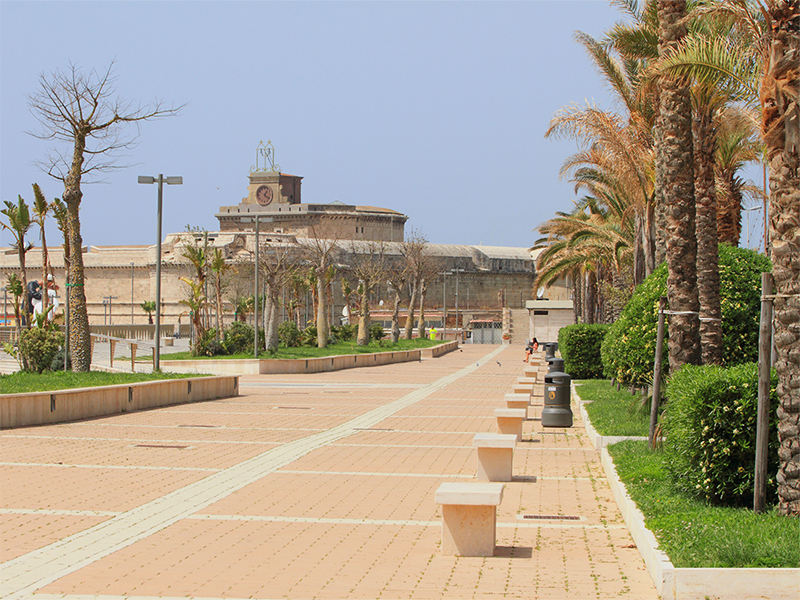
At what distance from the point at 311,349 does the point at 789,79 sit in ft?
98.2

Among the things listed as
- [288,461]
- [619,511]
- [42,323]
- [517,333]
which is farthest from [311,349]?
[517,333]

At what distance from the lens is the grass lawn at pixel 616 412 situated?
40.2 ft

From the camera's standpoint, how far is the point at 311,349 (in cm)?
3566

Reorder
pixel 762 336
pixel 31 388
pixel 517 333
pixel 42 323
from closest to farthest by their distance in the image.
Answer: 1. pixel 762 336
2. pixel 31 388
3. pixel 42 323
4. pixel 517 333

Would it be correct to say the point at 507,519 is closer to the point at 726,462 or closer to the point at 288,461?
the point at 726,462

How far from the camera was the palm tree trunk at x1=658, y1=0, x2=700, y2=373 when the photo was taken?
1034cm

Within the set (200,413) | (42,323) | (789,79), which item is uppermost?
(789,79)

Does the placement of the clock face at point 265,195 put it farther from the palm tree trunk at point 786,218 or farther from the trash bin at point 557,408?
the palm tree trunk at point 786,218

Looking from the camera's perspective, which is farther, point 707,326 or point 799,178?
point 707,326

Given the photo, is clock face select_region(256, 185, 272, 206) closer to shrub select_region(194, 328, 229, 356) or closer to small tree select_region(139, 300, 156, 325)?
small tree select_region(139, 300, 156, 325)

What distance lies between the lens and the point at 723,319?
1175cm

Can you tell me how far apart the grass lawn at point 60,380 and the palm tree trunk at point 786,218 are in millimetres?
11463

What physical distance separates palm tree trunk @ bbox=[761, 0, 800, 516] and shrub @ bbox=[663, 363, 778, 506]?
0.34 meters

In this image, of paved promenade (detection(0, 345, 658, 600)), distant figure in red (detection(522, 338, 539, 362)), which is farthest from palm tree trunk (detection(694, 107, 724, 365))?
distant figure in red (detection(522, 338, 539, 362))
